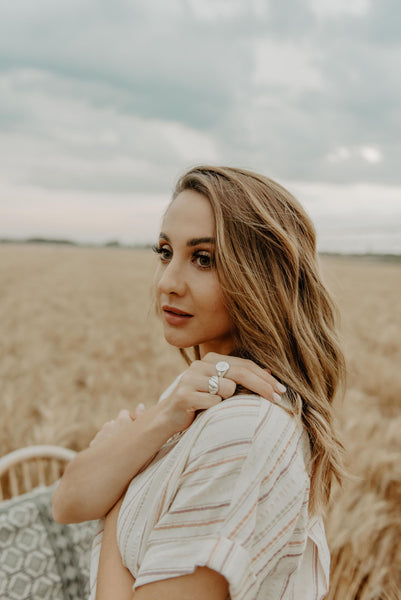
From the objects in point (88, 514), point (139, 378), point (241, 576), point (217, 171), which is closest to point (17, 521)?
point (88, 514)

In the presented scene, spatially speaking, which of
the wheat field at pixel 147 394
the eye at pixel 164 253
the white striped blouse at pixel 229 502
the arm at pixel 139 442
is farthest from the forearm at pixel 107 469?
the wheat field at pixel 147 394

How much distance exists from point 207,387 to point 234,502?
0.30m

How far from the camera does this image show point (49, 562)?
1.94m

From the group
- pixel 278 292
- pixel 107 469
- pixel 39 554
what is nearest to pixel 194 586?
pixel 107 469

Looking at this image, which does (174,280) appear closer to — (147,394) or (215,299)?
(215,299)

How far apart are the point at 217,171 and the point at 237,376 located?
0.63 metres

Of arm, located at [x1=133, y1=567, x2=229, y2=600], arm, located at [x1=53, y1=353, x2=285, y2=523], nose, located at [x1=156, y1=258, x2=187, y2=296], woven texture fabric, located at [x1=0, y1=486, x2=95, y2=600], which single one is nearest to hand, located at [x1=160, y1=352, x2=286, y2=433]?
arm, located at [x1=53, y1=353, x2=285, y2=523]

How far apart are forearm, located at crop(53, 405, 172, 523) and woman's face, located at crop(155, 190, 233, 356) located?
250 millimetres

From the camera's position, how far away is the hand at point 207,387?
1121 mm

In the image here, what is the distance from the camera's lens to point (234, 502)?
95cm

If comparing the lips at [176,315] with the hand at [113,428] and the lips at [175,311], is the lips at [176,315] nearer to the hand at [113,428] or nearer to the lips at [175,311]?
the lips at [175,311]

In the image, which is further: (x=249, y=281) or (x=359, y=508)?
(x=359, y=508)

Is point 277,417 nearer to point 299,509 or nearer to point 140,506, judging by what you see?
point 299,509

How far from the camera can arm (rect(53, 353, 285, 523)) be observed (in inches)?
45.1
